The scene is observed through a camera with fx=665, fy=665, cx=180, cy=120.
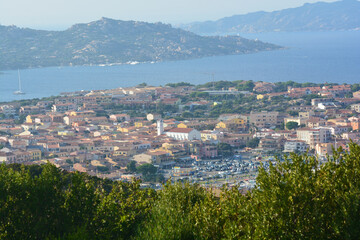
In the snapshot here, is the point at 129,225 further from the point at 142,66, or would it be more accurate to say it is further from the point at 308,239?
the point at 142,66

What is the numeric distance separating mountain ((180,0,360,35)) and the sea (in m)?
75.5

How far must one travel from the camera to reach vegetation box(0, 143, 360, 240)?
6.83 metres

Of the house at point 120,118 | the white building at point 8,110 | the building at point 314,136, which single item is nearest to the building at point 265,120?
the building at point 314,136

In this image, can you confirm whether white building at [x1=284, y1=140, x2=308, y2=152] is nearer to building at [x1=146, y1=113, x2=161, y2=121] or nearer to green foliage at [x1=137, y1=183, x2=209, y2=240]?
building at [x1=146, y1=113, x2=161, y2=121]

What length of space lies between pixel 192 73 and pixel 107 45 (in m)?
24.6

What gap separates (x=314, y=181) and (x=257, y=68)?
2248 inches

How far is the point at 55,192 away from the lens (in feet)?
29.0

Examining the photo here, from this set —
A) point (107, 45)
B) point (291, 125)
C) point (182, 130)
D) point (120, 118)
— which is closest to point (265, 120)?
point (291, 125)

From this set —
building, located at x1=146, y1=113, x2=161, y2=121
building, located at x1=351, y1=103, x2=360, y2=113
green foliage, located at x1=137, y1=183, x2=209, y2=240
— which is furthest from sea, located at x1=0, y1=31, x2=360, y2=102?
green foliage, located at x1=137, y1=183, x2=209, y2=240

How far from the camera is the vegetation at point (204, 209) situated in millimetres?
6828

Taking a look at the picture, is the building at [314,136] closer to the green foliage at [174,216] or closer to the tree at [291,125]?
the tree at [291,125]

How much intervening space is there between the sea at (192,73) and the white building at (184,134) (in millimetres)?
20679

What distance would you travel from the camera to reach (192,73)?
5975cm

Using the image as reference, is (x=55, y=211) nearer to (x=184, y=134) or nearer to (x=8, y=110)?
(x=184, y=134)
